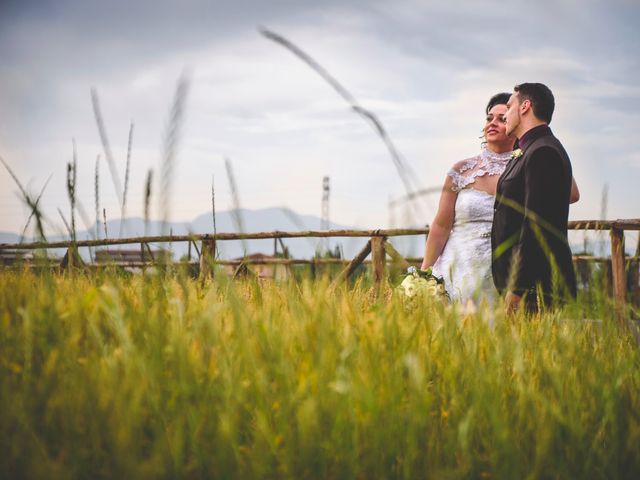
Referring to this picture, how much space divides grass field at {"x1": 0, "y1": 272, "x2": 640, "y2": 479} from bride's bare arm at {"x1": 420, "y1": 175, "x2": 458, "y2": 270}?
87.8 inches

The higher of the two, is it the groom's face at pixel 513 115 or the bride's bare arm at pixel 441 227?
the groom's face at pixel 513 115

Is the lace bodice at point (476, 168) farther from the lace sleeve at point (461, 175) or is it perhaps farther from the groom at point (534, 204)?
the groom at point (534, 204)

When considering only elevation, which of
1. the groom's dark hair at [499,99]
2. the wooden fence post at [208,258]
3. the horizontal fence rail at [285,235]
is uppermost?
the groom's dark hair at [499,99]

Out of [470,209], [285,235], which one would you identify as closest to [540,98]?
[470,209]

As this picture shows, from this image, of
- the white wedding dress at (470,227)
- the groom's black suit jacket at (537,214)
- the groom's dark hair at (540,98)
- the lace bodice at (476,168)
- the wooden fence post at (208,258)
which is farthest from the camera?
the lace bodice at (476,168)

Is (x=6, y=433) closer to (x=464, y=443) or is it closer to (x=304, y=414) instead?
(x=304, y=414)

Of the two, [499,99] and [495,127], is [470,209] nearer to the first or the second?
[495,127]

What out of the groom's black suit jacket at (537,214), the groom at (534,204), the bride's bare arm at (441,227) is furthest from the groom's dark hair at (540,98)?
the bride's bare arm at (441,227)

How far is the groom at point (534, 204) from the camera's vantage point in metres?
3.08

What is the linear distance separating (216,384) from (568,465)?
0.87 metres

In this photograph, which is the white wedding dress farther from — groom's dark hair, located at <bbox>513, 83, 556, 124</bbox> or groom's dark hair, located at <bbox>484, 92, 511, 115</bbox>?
groom's dark hair, located at <bbox>513, 83, 556, 124</bbox>

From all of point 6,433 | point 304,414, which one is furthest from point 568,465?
point 6,433

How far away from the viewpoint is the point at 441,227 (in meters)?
4.04

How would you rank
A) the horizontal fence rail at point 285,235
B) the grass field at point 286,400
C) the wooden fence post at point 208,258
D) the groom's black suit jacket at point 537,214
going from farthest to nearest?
the groom's black suit jacket at point 537,214, the horizontal fence rail at point 285,235, the wooden fence post at point 208,258, the grass field at point 286,400
